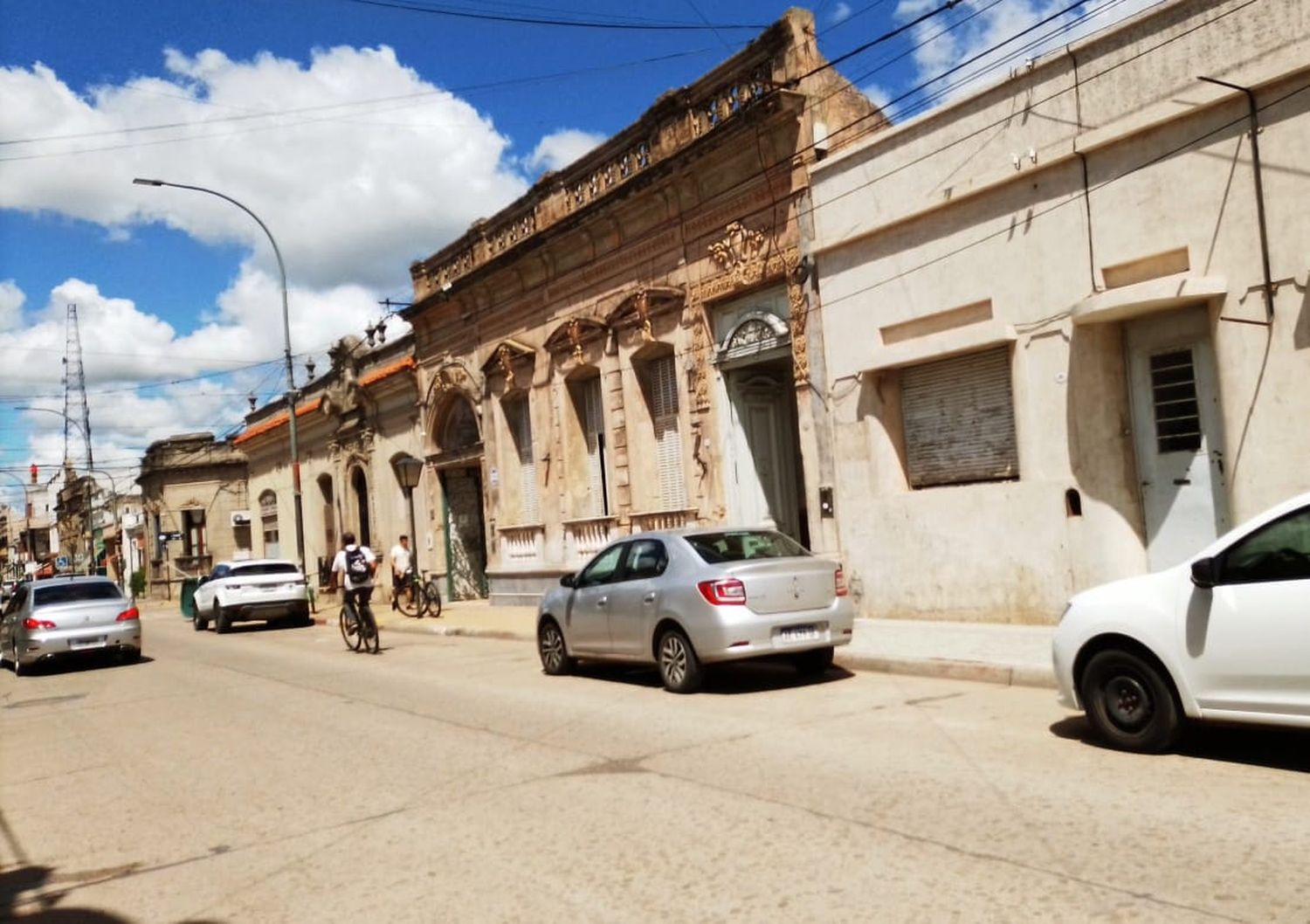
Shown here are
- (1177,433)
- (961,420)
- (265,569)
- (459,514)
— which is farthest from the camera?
(459,514)

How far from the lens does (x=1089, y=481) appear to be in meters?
12.2

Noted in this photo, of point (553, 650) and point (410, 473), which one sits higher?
point (410, 473)

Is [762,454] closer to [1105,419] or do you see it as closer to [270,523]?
[1105,419]

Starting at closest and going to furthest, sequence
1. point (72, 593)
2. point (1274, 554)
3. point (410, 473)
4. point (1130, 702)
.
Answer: point (1274, 554) → point (1130, 702) → point (72, 593) → point (410, 473)

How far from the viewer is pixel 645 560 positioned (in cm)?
1129

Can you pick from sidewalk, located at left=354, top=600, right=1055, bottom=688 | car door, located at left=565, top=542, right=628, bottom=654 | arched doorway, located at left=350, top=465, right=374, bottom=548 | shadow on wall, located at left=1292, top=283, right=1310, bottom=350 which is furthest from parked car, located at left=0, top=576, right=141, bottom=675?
shadow on wall, located at left=1292, top=283, right=1310, bottom=350

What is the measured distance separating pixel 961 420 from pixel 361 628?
9.54 m

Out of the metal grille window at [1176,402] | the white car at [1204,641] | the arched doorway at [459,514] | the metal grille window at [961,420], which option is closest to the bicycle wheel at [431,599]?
the arched doorway at [459,514]

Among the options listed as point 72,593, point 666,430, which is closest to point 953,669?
point 666,430

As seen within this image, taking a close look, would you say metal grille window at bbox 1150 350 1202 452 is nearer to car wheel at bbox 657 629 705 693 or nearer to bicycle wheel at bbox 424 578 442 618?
car wheel at bbox 657 629 705 693

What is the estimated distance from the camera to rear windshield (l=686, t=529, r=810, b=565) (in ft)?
35.2

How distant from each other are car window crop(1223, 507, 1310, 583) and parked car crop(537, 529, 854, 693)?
443cm

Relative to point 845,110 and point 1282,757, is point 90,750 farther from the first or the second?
point 845,110

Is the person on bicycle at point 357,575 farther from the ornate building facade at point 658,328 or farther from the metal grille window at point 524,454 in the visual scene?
the metal grille window at point 524,454
